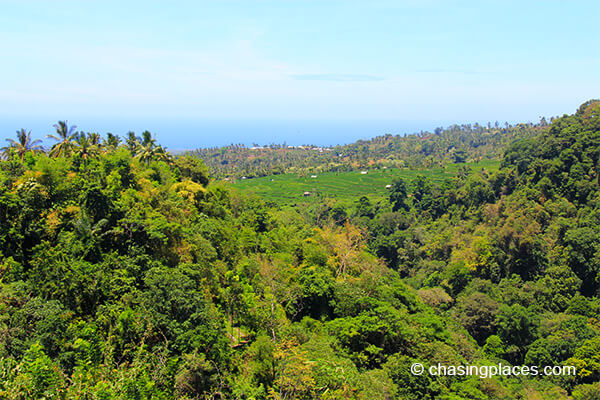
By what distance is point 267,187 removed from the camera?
254 feet

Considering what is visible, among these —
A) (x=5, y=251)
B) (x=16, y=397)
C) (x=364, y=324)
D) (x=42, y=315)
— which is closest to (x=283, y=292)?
(x=364, y=324)

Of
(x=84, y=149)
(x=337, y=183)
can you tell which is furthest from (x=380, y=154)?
(x=84, y=149)

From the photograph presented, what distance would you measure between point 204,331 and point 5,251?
823cm

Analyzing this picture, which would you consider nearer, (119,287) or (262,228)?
(119,287)

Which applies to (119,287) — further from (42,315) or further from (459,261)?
(459,261)

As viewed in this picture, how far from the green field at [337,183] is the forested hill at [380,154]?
6894 mm

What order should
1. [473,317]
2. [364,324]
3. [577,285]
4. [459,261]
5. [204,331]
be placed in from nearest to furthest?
[204,331], [364,324], [473,317], [577,285], [459,261]

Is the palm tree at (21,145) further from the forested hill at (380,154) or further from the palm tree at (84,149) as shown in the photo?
the forested hill at (380,154)

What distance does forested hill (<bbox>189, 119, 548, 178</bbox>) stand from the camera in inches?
3947

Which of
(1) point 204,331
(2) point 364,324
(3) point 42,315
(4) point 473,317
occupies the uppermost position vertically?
(3) point 42,315

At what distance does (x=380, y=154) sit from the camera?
129375mm

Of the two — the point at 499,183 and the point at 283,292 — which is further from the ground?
the point at 499,183

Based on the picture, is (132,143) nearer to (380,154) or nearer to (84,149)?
(84,149)

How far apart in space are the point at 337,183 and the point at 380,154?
170ft
